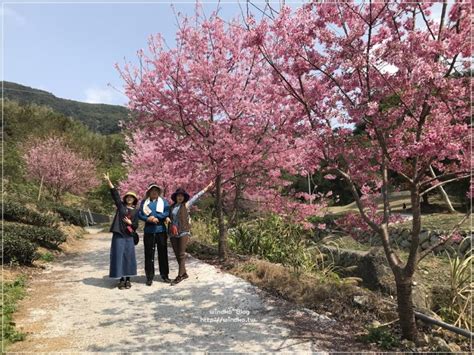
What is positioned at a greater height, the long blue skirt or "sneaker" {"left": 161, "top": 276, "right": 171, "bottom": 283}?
the long blue skirt

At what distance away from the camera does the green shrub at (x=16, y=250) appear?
7023 millimetres

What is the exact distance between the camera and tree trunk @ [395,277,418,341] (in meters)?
4.14

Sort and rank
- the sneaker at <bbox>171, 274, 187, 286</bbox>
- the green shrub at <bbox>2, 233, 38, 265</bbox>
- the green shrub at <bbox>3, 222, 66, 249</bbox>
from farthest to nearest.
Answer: the green shrub at <bbox>3, 222, 66, 249</bbox>, the green shrub at <bbox>2, 233, 38, 265</bbox>, the sneaker at <bbox>171, 274, 187, 286</bbox>

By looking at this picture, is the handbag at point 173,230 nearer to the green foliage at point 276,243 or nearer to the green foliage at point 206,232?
the green foliage at point 276,243

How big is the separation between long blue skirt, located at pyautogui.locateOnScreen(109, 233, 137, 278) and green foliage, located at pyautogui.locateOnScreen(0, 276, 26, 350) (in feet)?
4.70

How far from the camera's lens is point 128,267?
6438 millimetres

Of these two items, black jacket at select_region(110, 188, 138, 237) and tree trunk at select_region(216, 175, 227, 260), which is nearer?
black jacket at select_region(110, 188, 138, 237)

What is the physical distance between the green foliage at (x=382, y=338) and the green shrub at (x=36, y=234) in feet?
23.8

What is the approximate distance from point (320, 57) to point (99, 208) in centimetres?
3031

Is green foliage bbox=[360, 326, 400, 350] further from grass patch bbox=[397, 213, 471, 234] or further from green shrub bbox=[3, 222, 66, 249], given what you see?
grass patch bbox=[397, 213, 471, 234]

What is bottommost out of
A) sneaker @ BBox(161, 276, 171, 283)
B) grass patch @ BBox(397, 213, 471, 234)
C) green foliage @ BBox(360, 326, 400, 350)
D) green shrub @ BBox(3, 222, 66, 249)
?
green foliage @ BBox(360, 326, 400, 350)

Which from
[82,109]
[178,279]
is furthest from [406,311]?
[82,109]

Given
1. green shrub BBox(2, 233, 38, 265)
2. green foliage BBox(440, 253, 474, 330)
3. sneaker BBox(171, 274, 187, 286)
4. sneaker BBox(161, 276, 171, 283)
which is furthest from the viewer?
green shrub BBox(2, 233, 38, 265)

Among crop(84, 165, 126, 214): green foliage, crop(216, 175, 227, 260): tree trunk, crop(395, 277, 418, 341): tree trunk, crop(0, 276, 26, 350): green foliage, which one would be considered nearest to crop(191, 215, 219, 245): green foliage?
crop(216, 175, 227, 260): tree trunk
